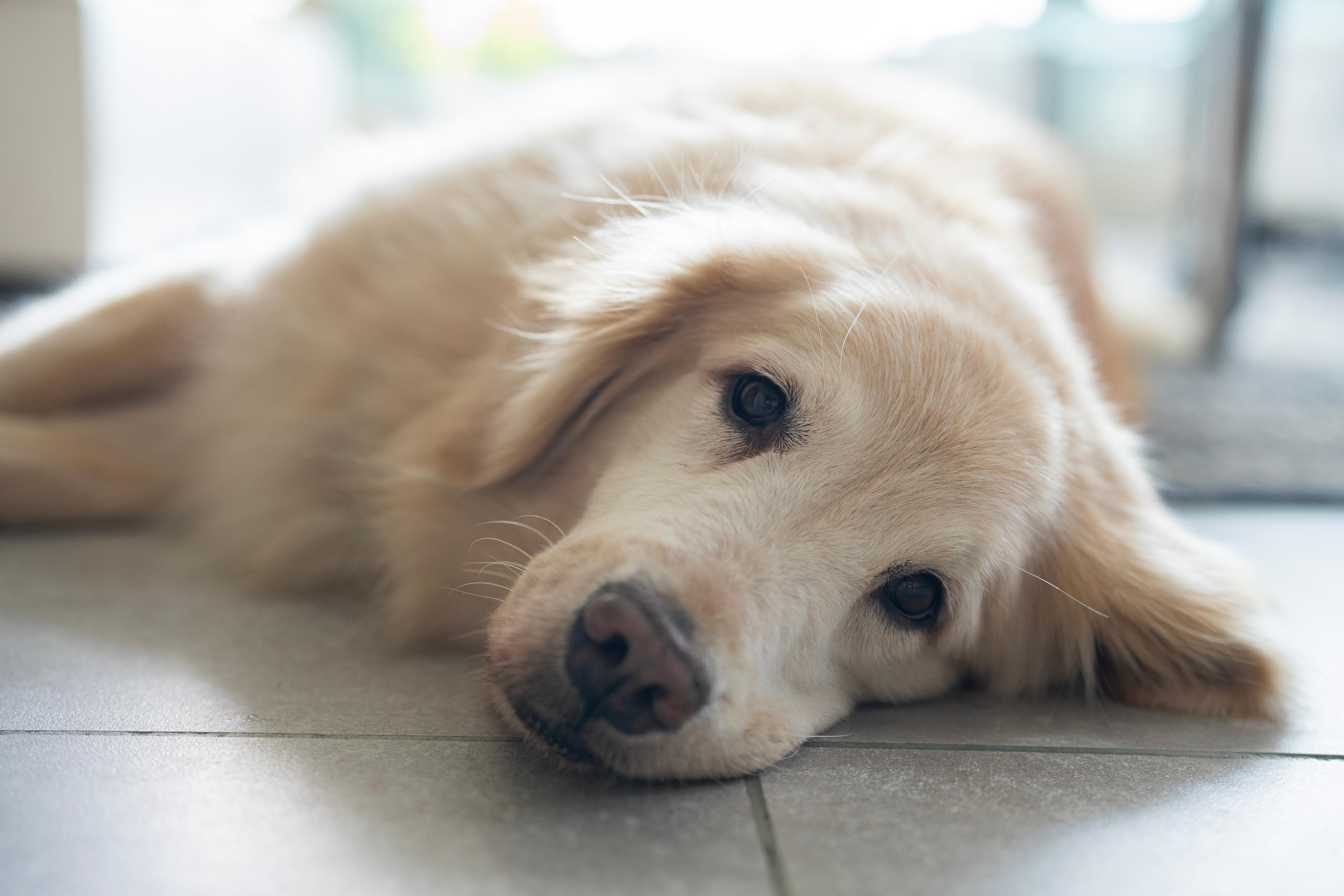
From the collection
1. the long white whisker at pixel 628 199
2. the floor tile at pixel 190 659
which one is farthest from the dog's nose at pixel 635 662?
the long white whisker at pixel 628 199

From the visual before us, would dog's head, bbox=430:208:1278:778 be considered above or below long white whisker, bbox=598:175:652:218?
below

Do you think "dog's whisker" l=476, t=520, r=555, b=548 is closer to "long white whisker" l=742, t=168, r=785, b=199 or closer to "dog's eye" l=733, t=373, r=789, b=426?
"dog's eye" l=733, t=373, r=789, b=426

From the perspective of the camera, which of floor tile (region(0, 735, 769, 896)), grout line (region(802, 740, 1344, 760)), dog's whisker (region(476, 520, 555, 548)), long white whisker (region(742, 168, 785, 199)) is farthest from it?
long white whisker (region(742, 168, 785, 199))

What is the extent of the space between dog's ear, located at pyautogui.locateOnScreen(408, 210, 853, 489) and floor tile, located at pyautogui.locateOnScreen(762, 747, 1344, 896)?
2.17 feet

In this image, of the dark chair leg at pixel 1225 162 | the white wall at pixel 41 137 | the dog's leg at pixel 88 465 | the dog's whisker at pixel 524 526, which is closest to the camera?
the dog's whisker at pixel 524 526

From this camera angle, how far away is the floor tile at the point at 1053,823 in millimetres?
1154

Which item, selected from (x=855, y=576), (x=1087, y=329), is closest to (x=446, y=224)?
(x=855, y=576)

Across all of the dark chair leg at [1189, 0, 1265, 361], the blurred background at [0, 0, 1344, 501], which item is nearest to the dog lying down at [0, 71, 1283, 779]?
the blurred background at [0, 0, 1344, 501]

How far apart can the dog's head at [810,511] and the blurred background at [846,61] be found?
1102mm

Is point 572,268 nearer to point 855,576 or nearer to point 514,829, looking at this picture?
point 855,576

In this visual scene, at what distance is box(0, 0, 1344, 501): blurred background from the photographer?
3.40 metres

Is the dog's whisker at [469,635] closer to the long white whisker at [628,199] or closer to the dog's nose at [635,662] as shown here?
the dog's nose at [635,662]

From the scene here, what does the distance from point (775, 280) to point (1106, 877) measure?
0.97 meters

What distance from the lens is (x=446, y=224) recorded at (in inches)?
80.5
